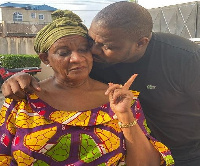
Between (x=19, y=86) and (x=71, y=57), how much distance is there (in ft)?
1.17

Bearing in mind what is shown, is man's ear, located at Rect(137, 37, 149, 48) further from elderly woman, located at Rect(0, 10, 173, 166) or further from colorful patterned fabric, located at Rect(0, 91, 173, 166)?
colorful patterned fabric, located at Rect(0, 91, 173, 166)

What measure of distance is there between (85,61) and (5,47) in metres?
17.0

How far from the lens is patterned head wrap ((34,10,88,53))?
6.53 feet

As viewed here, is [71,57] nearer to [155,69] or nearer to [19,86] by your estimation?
[19,86]

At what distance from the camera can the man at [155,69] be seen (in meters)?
2.11

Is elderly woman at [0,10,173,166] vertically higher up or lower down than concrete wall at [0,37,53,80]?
higher up

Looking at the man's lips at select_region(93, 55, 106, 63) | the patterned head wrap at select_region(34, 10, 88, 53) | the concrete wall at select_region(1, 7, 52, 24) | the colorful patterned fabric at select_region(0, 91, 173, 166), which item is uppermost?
the patterned head wrap at select_region(34, 10, 88, 53)

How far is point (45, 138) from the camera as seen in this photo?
6.12 ft

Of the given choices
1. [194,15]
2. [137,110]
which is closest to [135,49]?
[137,110]

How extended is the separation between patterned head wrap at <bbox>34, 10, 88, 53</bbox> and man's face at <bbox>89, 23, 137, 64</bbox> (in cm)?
8

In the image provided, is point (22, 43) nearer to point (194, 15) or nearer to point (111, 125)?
point (194, 15)

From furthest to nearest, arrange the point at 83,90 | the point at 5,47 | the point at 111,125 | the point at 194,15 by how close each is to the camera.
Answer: the point at 5,47, the point at 194,15, the point at 83,90, the point at 111,125

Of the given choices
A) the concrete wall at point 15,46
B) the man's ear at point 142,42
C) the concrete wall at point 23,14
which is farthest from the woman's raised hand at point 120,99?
the concrete wall at point 23,14

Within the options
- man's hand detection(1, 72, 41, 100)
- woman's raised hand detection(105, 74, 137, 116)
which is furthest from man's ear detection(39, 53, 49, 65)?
woman's raised hand detection(105, 74, 137, 116)
